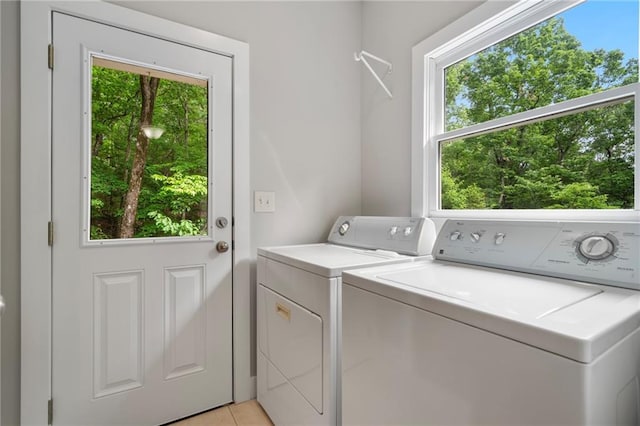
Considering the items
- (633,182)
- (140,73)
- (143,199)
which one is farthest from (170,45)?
(633,182)

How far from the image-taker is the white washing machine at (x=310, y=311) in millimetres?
1179

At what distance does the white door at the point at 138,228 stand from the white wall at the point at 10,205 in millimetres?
126

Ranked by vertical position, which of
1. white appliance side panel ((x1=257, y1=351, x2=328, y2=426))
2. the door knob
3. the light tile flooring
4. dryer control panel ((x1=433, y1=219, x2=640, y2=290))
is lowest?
the light tile flooring

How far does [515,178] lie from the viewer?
1.47 meters

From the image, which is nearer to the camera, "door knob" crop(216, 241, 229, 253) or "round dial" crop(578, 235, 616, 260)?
"round dial" crop(578, 235, 616, 260)

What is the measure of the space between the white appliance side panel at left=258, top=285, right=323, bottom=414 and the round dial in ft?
2.95

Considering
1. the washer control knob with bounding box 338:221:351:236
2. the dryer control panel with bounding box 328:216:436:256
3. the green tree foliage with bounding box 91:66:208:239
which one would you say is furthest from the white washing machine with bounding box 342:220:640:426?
the green tree foliage with bounding box 91:66:208:239

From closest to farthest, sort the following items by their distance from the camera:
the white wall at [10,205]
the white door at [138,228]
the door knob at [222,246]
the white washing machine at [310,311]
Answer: the white washing machine at [310,311]
the white wall at [10,205]
the white door at [138,228]
the door knob at [222,246]

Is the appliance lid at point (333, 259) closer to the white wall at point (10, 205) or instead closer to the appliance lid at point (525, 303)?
the appliance lid at point (525, 303)

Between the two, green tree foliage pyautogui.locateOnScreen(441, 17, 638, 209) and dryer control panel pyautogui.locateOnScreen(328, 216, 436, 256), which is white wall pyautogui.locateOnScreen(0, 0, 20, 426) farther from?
green tree foliage pyautogui.locateOnScreen(441, 17, 638, 209)

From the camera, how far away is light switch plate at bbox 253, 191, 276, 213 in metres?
A: 1.86

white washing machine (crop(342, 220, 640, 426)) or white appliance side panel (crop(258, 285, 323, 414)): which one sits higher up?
white washing machine (crop(342, 220, 640, 426))

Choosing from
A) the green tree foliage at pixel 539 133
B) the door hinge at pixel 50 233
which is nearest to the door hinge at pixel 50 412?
the door hinge at pixel 50 233

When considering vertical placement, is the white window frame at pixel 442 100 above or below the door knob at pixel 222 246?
above
